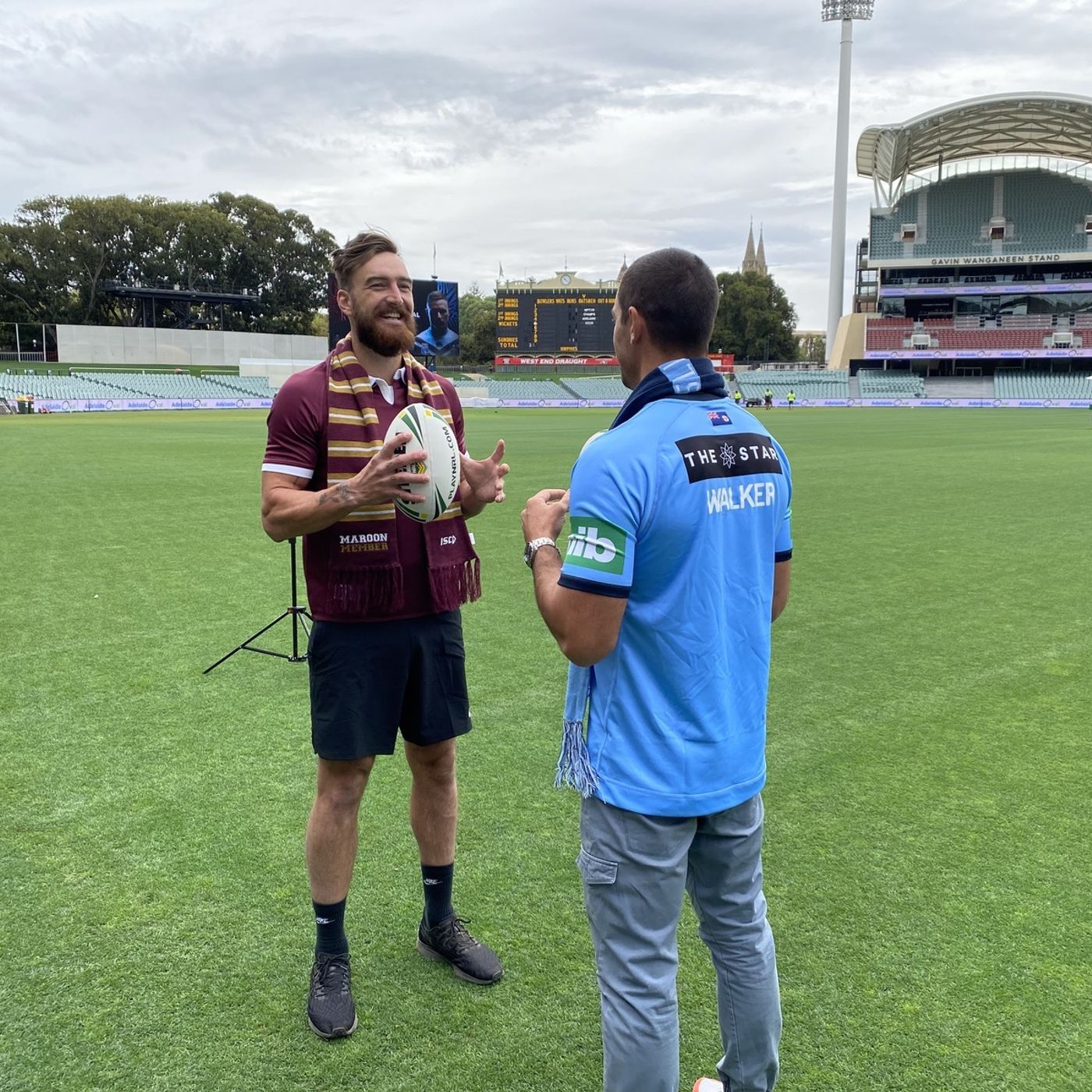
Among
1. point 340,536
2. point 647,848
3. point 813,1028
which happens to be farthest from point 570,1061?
point 340,536

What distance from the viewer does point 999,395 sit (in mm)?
57781

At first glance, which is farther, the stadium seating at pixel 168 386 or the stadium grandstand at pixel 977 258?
the stadium grandstand at pixel 977 258

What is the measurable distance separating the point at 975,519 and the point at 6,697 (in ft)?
34.7

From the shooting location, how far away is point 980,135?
64.1m

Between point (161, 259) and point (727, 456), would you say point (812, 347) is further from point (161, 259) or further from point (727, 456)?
point (727, 456)

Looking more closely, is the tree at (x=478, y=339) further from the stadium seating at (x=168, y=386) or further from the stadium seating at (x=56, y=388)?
the stadium seating at (x=56, y=388)

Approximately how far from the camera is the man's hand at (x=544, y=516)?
192cm

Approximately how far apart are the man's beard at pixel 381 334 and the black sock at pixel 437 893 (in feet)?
5.49

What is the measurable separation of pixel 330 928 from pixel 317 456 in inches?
56.4

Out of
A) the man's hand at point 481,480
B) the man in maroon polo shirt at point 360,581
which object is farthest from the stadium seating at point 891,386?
the man in maroon polo shirt at point 360,581

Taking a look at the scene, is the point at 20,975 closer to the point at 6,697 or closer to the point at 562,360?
the point at 6,697

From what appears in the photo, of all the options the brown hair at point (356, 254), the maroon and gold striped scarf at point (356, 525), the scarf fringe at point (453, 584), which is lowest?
the scarf fringe at point (453, 584)

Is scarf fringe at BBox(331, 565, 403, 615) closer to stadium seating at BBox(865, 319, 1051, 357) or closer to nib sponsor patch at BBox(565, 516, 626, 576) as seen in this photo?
nib sponsor patch at BBox(565, 516, 626, 576)

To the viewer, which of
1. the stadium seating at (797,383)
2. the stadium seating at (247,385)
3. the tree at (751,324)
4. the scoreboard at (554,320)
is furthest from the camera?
the tree at (751,324)
